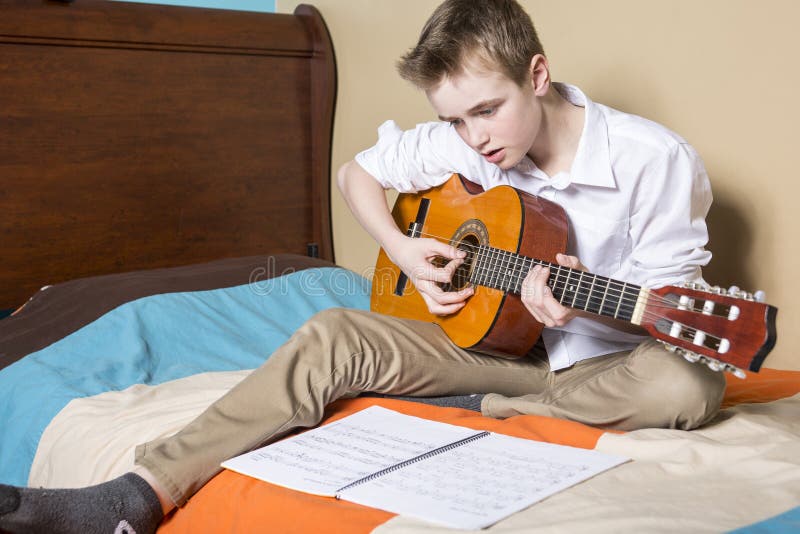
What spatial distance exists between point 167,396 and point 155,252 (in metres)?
1.05

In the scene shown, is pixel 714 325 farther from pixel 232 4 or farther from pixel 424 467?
pixel 232 4

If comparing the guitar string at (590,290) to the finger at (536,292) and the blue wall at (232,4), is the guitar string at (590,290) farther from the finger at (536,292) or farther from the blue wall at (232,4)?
the blue wall at (232,4)

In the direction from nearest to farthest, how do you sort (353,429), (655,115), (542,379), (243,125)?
(353,429) → (542,379) → (655,115) → (243,125)

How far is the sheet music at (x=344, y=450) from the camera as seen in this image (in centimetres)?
→ 115

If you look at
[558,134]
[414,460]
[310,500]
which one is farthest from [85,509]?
[558,134]

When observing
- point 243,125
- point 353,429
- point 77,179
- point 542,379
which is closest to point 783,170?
point 542,379

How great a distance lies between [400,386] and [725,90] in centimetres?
82

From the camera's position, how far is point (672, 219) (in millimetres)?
1366

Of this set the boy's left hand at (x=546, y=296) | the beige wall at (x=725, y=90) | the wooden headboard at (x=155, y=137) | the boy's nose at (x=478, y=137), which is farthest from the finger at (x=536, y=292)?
the wooden headboard at (x=155, y=137)

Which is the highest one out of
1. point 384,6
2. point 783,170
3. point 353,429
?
point 384,6

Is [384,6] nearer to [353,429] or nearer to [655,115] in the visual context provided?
[655,115]

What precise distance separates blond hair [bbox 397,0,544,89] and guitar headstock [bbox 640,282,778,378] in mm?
466

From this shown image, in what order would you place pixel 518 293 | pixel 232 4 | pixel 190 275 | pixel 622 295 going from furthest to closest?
Answer: pixel 232 4, pixel 190 275, pixel 518 293, pixel 622 295

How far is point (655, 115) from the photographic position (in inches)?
70.3
